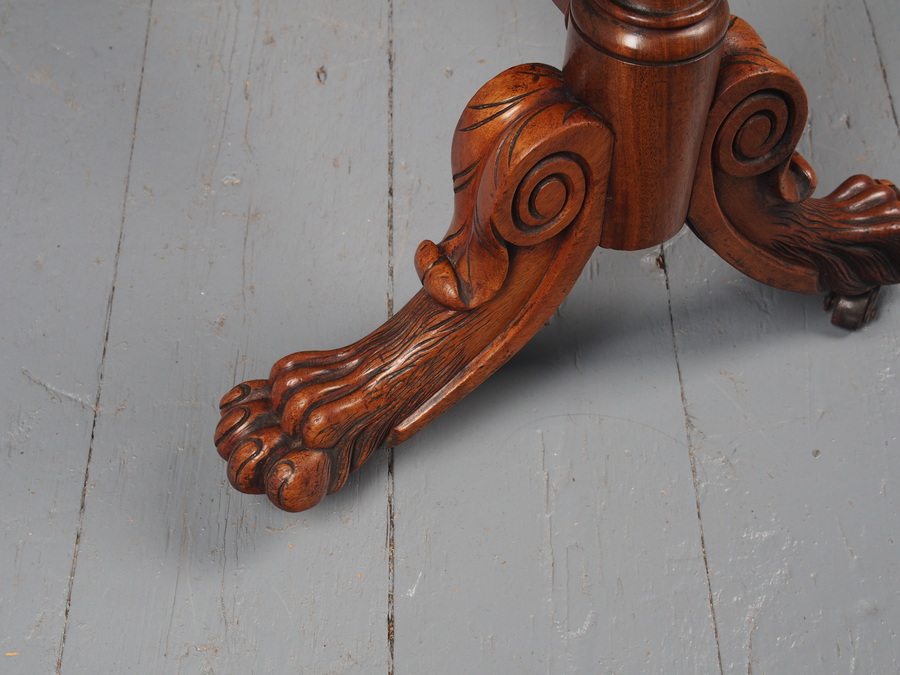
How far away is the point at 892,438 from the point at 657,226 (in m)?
0.30

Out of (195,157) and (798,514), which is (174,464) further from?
(798,514)

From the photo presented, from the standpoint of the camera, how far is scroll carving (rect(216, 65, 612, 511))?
2.52 feet

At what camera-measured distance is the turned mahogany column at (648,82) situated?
0.72 metres

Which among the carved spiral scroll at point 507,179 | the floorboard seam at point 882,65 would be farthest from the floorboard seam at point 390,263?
the floorboard seam at point 882,65

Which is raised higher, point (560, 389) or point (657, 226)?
point (657, 226)

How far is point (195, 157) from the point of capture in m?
1.12

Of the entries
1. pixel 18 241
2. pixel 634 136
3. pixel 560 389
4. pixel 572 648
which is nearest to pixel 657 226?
pixel 634 136

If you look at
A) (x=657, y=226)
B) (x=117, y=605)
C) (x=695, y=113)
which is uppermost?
(x=695, y=113)

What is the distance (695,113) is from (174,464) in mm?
514

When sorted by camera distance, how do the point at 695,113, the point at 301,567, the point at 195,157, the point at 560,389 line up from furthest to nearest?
the point at 195,157
the point at 560,389
the point at 301,567
the point at 695,113

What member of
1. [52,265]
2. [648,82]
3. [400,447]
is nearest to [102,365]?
[52,265]

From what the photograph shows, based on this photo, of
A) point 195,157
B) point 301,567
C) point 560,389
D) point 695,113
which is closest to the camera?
point 695,113

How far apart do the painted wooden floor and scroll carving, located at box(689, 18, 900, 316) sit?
7 centimetres

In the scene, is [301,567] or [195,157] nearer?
[301,567]
